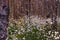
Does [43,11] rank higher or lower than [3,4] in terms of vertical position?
lower

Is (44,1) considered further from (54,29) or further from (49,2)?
(54,29)

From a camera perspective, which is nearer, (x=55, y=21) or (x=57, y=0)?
(x=55, y=21)

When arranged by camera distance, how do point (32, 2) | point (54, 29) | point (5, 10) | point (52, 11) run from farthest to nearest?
1. point (32, 2)
2. point (52, 11)
3. point (54, 29)
4. point (5, 10)

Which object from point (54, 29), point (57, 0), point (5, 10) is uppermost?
point (5, 10)

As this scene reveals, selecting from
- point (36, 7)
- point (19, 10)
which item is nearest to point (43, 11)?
point (36, 7)

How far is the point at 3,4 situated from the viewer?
6.81 feet

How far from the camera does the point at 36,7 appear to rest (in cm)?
945

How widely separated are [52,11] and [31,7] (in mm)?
970

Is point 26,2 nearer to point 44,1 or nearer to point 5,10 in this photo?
point 44,1

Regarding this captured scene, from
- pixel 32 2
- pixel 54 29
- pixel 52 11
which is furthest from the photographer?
pixel 32 2

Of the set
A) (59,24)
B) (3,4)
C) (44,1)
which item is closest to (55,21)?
(59,24)

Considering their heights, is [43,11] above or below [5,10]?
below

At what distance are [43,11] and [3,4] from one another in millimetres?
7288

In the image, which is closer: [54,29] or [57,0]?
[54,29]
